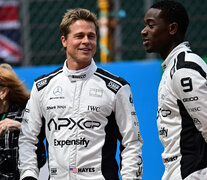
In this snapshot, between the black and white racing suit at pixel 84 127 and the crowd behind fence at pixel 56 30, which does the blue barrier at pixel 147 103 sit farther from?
the black and white racing suit at pixel 84 127

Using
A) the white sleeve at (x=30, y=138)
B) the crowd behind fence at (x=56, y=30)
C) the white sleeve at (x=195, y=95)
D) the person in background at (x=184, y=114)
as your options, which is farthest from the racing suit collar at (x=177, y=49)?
the crowd behind fence at (x=56, y=30)

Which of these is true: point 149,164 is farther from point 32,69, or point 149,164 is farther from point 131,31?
point 131,31

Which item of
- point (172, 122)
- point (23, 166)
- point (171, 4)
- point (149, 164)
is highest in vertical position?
point (171, 4)

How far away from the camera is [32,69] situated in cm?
580

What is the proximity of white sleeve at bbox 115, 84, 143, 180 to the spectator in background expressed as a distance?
0.91 meters

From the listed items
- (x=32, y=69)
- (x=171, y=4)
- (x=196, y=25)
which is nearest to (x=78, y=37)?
(x=171, y=4)

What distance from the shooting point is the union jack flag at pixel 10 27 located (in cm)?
675

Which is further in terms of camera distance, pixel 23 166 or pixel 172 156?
pixel 23 166

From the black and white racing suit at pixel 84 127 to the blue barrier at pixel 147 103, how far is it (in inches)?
52.2

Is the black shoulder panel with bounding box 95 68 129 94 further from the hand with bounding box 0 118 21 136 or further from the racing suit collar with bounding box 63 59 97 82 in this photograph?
the hand with bounding box 0 118 21 136

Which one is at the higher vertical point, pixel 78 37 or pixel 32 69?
pixel 78 37

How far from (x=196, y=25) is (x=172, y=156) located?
160 inches

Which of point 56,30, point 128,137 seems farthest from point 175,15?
point 56,30

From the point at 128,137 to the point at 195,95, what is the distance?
650 mm
